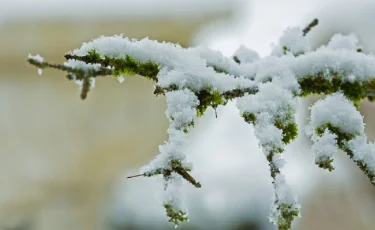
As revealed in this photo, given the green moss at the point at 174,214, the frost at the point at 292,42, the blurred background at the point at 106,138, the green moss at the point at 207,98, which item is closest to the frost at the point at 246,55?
the frost at the point at 292,42

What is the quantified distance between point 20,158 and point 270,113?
19.7 feet

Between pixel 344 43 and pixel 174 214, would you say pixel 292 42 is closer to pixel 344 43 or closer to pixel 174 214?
pixel 344 43

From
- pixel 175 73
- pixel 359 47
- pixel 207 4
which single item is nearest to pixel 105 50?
pixel 175 73

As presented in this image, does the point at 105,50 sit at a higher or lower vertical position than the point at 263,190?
lower

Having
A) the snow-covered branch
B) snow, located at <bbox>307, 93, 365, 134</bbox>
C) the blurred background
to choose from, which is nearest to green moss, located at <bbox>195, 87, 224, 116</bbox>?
the snow-covered branch

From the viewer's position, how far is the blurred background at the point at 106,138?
5750 mm

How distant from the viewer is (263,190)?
615 centimetres

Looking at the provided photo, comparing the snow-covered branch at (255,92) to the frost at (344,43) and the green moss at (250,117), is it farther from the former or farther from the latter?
the frost at (344,43)

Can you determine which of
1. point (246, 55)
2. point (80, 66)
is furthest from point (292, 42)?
point (80, 66)

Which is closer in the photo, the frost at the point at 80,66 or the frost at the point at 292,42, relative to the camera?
the frost at the point at 80,66

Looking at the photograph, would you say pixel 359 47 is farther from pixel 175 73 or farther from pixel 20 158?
pixel 20 158

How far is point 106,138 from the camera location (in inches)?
248

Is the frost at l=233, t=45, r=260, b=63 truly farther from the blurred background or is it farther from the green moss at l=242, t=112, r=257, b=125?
the blurred background

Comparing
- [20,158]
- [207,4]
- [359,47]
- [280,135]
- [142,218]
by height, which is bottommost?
[280,135]
